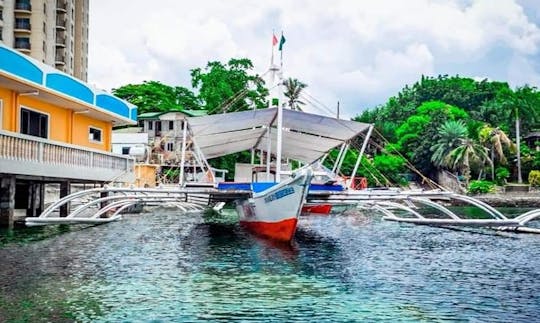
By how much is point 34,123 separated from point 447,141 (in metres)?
50.0

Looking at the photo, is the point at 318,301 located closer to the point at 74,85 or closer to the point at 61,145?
the point at 61,145

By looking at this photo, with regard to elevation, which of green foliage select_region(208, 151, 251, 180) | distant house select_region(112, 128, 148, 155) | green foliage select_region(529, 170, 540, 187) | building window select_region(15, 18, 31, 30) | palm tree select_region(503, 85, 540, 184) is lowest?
green foliage select_region(529, 170, 540, 187)

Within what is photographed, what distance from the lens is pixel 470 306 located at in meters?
9.58

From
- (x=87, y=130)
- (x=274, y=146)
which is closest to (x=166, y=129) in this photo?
(x=87, y=130)

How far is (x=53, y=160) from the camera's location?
20.3 metres

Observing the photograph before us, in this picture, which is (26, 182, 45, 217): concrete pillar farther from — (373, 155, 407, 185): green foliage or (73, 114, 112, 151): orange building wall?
(373, 155, 407, 185): green foliage

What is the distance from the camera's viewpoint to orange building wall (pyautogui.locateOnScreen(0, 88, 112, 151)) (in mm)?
20203

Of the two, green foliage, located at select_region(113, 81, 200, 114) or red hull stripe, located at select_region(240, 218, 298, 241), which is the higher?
green foliage, located at select_region(113, 81, 200, 114)

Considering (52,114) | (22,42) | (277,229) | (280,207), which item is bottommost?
(277,229)

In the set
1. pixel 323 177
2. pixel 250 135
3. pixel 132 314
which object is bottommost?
pixel 132 314

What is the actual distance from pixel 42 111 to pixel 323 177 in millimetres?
10764

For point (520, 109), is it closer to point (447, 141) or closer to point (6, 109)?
point (447, 141)

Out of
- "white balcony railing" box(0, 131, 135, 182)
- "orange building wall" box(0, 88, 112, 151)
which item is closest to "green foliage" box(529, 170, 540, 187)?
"orange building wall" box(0, 88, 112, 151)

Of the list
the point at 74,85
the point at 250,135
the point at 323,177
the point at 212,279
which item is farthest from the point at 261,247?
the point at 74,85
